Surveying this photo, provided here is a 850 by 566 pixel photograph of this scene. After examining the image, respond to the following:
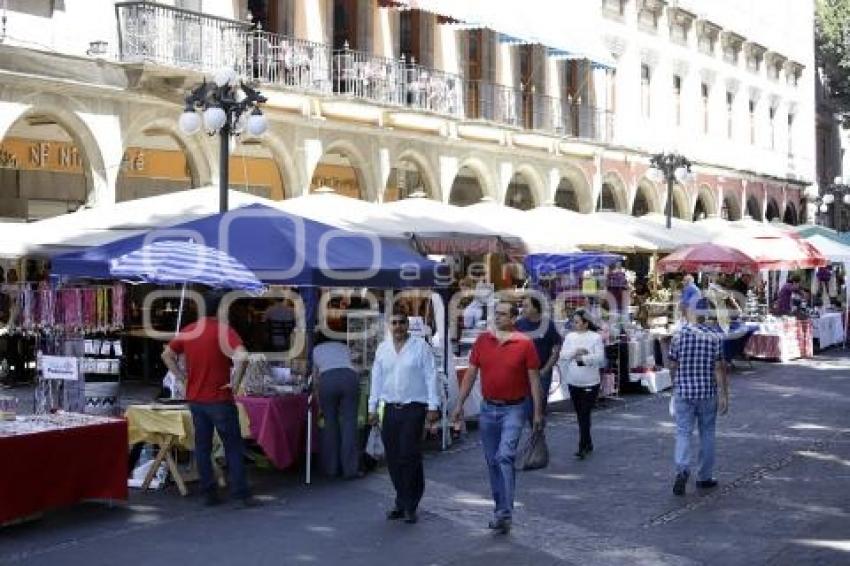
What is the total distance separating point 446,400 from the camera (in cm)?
1461

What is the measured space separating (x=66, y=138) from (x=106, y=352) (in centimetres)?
1167

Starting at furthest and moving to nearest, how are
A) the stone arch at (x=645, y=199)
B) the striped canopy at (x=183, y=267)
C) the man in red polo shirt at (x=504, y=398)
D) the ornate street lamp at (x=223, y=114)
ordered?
the stone arch at (x=645, y=199) < the ornate street lamp at (x=223, y=114) < the striped canopy at (x=183, y=267) < the man in red polo shirt at (x=504, y=398)

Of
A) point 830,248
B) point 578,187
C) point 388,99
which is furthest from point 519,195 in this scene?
point 388,99

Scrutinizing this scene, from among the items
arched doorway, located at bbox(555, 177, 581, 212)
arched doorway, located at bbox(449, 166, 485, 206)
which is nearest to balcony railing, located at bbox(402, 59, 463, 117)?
arched doorway, located at bbox(449, 166, 485, 206)

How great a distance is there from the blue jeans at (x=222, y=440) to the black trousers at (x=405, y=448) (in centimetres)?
139

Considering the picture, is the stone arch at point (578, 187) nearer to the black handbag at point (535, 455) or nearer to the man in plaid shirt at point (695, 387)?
the black handbag at point (535, 455)

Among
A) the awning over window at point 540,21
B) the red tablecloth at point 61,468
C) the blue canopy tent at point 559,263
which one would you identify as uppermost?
the awning over window at point 540,21

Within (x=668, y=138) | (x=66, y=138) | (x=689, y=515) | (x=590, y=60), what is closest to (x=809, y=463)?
(x=689, y=515)

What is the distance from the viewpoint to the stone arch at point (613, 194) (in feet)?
121

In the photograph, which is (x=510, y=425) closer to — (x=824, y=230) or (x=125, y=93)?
(x=125, y=93)

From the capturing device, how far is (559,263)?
2173 centimetres

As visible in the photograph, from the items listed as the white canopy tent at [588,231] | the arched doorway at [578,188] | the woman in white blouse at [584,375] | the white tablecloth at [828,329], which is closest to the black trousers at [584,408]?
the woman in white blouse at [584,375]

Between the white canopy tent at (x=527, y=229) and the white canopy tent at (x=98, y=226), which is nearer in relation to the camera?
the white canopy tent at (x=98, y=226)

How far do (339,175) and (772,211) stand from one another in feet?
86.8
